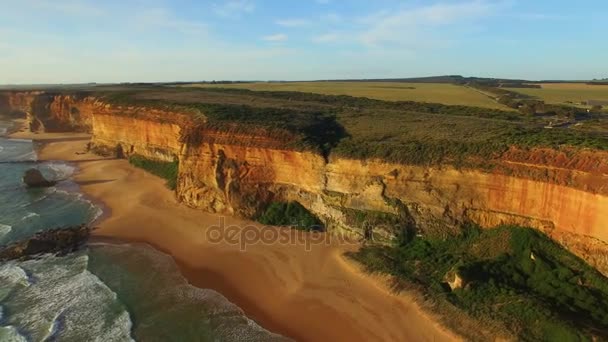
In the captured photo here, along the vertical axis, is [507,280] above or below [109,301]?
above

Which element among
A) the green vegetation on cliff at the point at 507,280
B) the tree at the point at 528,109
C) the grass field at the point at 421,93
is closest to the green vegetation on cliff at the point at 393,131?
the tree at the point at 528,109

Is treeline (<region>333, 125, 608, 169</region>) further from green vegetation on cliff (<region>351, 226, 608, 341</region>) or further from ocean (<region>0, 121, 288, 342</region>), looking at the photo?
ocean (<region>0, 121, 288, 342</region>)

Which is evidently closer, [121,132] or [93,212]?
[93,212]

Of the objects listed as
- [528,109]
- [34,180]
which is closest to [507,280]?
[528,109]

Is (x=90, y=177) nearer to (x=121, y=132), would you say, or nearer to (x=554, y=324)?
(x=121, y=132)

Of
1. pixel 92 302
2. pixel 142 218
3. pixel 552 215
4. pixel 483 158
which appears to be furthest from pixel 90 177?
pixel 552 215

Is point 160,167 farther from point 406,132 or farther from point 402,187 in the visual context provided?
point 402,187

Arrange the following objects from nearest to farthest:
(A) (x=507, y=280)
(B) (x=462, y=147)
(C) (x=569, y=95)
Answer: (A) (x=507, y=280) → (B) (x=462, y=147) → (C) (x=569, y=95)
